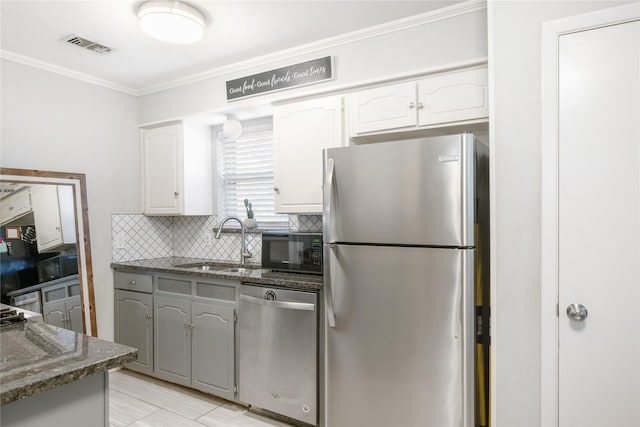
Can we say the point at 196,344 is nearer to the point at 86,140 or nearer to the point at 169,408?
the point at 169,408

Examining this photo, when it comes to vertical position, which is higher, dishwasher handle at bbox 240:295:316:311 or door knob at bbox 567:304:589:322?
door knob at bbox 567:304:589:322

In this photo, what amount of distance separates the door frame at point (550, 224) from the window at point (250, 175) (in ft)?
6.74

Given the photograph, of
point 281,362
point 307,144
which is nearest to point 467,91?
point 307,144

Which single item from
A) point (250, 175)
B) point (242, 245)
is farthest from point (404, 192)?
point (250, 175)

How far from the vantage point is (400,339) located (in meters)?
1.86

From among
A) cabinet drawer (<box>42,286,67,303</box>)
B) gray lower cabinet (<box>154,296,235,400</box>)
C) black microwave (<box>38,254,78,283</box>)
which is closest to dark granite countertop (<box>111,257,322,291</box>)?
gray lower cabinet (<box>154,296,235,400</box>)

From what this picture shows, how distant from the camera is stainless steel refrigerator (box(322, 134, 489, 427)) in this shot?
173 centimetres

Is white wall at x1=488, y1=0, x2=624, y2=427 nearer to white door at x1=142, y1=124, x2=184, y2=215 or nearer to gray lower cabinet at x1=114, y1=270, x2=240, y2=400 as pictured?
gray lower cabinet at x1=114, y1=270, x2=240, y2=400

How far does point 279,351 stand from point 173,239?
2016mm

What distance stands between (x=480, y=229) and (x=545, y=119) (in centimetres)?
58

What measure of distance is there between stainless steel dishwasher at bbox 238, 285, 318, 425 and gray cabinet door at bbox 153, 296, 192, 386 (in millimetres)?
550

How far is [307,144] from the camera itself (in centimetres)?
269

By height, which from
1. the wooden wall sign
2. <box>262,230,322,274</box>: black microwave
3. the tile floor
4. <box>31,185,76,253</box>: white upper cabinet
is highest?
the wooden wall sign

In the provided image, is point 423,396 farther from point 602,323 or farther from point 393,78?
point 393,78
